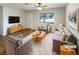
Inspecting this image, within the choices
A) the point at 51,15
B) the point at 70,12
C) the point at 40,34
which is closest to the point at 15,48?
the point at 40,34

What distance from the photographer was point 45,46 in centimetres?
239

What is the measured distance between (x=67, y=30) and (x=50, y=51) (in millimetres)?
610

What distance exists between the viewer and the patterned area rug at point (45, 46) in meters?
2.27

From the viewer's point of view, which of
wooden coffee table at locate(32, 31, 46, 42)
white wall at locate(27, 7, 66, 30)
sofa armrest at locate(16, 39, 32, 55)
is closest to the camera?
sofa armrest at locate(16, 39, 32, 55)

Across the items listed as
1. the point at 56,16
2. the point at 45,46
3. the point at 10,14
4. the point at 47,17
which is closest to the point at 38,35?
the point at 45,46

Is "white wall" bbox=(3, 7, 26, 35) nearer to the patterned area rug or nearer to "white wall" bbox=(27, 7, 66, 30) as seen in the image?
"white wall" bbox=(27, 7, 66, 30)

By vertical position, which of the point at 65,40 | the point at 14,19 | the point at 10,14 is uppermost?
the point at 10,14

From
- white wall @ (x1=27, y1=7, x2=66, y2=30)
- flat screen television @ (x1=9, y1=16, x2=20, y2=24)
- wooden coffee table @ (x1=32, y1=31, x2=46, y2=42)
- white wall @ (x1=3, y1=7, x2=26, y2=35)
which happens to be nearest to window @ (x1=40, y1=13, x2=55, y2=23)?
white wall @ (x1=27, y1=7, x2=66, y2=30)

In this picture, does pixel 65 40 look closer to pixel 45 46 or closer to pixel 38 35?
pixel 45 46

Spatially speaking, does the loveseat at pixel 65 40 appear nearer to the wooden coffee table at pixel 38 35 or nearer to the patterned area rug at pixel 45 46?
the patterned area rug at pixel 45 46

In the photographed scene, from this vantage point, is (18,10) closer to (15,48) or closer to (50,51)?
(15,48)

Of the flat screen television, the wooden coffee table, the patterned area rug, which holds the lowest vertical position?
the patterned area rug

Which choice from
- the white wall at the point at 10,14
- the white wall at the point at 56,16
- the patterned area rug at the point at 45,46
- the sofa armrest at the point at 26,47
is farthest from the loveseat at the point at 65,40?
the white wall at the point at 10,14

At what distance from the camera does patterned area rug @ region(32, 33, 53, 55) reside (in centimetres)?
227
